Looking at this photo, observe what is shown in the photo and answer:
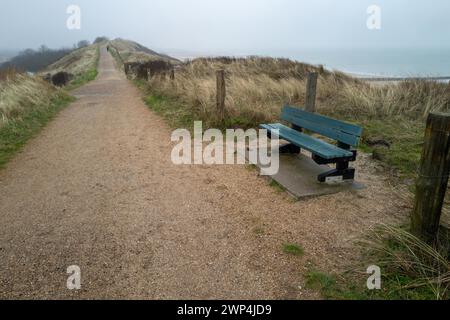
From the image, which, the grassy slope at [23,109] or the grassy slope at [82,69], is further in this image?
the grassy slope at [82,69]

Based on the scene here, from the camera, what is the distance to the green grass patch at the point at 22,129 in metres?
6.59

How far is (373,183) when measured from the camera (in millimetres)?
4809

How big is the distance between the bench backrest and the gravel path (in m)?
0.74

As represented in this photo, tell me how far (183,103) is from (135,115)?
4.57ft

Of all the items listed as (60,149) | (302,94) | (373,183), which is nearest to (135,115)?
(60,149)

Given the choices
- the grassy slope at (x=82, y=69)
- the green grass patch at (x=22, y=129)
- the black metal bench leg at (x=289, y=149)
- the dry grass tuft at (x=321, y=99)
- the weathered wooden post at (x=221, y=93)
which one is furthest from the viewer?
the grassy slope at (x=82, y=69)

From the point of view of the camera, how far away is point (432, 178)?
9.50 feet

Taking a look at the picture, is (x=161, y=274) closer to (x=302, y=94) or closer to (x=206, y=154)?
(x=206, y=154)

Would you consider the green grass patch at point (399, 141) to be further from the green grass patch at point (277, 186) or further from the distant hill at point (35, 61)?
the distant hill at point (35, 61)

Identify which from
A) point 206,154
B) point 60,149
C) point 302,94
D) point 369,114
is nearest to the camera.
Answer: point 206,154

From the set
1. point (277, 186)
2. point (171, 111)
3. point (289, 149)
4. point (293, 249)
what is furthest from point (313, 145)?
point (171, 111)

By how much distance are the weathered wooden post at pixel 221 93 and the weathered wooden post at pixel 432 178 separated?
17.3 feet

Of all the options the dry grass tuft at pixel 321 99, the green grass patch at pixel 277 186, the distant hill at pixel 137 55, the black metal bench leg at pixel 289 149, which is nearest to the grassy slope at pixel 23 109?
the dry grass tuft at pixel 321 99
